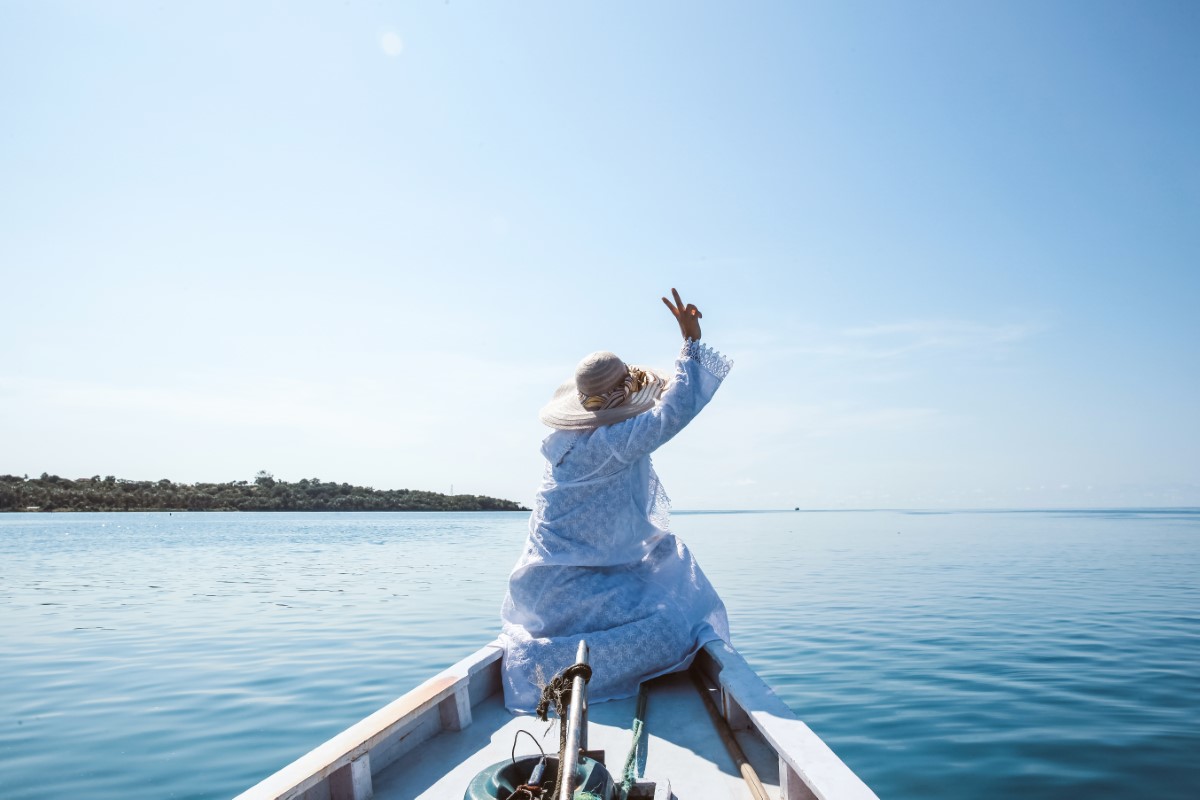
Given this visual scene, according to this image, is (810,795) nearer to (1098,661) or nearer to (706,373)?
(706,373)

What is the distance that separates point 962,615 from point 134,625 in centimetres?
1246

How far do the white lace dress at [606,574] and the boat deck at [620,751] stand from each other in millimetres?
162

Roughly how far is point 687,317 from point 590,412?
0.69 metres

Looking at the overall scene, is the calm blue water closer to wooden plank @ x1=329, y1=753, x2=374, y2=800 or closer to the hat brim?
wooden plank @ x1=329, y1=753, x2=374, y2=800

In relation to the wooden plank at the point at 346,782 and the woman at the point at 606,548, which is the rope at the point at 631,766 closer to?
the woman at the point at 606,548

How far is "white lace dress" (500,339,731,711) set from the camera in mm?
3316

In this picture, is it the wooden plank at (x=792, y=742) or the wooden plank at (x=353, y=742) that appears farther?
the wooden plank at (x=353, y=742)

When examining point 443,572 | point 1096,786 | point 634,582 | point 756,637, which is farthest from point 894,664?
point 443,572

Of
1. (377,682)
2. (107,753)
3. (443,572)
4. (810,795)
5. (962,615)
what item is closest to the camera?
(810,795)

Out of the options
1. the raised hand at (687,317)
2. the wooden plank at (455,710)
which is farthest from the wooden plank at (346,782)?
the raised hand at (687,317)

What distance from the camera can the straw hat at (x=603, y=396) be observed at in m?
3.48

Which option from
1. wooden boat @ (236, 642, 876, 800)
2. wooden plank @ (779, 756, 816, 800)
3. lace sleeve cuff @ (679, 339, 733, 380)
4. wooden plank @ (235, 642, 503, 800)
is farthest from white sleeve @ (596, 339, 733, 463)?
wooden plank @ (779, 756, 816, 800)

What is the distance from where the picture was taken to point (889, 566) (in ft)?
60.3

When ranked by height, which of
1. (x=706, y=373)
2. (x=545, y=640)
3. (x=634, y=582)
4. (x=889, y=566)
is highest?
(x=706, y=373)
